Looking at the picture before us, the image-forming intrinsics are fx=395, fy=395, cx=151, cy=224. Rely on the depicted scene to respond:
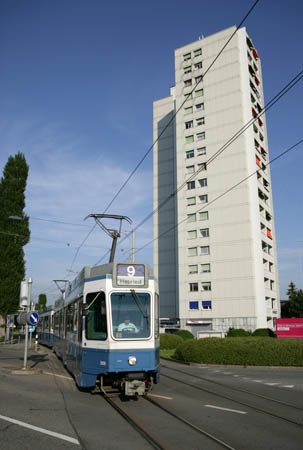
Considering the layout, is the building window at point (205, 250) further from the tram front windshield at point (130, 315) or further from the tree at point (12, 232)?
the tram front windshield at point (130, 315)

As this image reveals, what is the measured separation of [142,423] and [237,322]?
39.7 meters

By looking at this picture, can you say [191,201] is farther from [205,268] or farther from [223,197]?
[205,268]

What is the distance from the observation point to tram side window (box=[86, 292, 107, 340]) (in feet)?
31.3

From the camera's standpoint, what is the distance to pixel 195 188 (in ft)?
167

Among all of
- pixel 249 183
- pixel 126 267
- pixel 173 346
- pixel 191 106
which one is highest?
pixel 191 106

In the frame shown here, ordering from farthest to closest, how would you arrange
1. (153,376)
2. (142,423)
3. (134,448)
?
(153,376) → (142,423) → (134,448)

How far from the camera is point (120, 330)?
9.41m

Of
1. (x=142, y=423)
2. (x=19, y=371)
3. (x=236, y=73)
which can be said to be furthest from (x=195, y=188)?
(x=142, y=423)

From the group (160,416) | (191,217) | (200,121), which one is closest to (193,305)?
(191,217)

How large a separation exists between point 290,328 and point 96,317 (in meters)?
18.7

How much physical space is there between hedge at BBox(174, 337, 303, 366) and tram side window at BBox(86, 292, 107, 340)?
1116 cm

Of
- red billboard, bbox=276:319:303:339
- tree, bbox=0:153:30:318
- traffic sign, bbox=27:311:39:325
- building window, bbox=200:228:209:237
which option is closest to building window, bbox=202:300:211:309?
building window, bbox=200:228:209:237

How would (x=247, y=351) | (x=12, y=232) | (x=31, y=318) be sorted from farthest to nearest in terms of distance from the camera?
(x=12, y=232)
(x=247, y=351)
(x=31, y=318)

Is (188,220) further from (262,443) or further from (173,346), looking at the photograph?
(262,443)
